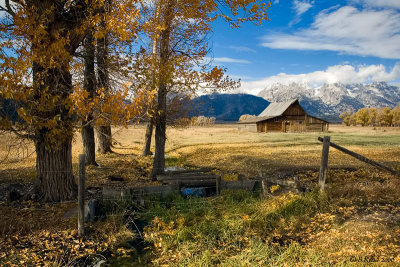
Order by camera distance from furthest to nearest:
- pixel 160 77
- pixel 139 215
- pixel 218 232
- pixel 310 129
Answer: pixel 310 129 < pixel 160 77 < pixel 139 215 < pixel 218 232

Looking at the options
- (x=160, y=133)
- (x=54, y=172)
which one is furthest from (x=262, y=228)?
(x=160, y=133)

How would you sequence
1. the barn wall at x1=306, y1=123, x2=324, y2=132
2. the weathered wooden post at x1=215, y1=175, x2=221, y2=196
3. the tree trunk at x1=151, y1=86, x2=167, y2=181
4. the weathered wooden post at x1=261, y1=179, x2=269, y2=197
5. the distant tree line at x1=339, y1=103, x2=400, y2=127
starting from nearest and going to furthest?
the weathered wooden post at x1=261, y1=179, x2=269, y2=197
the weathered wooden post at x1=215, y1=175, x2=221, y2=196
the tree trunk at x1=151, y1=86, x2=167, y2=181
the barn wall at x1=306, y1=123, x2=324, y2=132
the distant tree line at x1=339, y1=103, x2=400, y2=127

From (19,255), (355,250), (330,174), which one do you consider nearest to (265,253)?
(355,250)

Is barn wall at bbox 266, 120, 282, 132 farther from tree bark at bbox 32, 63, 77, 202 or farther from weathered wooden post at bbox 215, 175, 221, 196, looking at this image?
tree bark at bbox 32, 63, 77, 202

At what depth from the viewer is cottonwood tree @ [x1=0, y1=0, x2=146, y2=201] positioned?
621 cm

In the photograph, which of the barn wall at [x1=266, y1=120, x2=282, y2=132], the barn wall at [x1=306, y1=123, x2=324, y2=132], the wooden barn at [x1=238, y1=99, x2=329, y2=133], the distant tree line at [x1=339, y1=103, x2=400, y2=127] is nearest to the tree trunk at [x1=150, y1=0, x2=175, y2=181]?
the wooden barn at [x1=238, y1=99, x2=329, y2=133]

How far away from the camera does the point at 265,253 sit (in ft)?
17.3

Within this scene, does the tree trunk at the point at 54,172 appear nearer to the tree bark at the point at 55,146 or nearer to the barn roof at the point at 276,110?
the tree bark at the point at 55,146

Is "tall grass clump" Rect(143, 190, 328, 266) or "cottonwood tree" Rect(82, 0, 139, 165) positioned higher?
"cottonwood tree" Rect(82, 0, 139, 165)

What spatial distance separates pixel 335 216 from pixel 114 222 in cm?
562

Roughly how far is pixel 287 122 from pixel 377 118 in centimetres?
10023

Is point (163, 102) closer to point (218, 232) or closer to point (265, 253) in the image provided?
point (218, 232)

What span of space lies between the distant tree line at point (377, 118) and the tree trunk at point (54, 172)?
149953 mm

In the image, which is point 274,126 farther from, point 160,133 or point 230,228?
point 230,228
